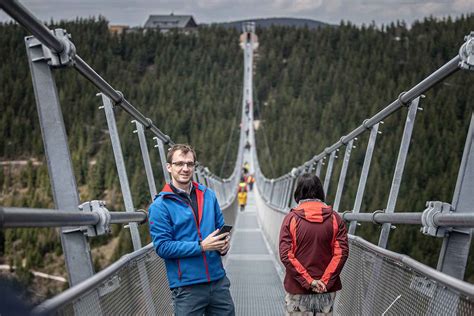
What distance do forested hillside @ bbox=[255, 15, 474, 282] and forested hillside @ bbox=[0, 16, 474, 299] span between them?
0.65 ft

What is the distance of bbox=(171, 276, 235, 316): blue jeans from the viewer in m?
3.51

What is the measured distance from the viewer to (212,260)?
140 inches

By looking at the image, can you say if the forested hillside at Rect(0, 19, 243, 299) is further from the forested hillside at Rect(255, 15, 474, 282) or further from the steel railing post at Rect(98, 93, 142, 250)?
the steel railing post at Rect(98, 93, 142, 250)

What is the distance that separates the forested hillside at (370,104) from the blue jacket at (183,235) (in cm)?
5126

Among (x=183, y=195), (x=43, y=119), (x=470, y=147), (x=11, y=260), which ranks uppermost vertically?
(x=43, y=119)

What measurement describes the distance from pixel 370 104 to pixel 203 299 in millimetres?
114162

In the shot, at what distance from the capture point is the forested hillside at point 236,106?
88.5 meters

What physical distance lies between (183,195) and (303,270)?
80cm

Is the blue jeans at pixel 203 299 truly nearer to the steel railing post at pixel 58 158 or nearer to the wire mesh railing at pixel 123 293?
the wire mesh railing at pixel 123 293

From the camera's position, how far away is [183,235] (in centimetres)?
351

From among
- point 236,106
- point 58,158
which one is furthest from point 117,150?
point 236,106

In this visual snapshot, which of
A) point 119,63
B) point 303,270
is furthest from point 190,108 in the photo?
point 303,270

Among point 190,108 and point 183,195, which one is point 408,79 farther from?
point 183,195

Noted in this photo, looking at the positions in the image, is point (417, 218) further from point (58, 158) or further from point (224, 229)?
point (58, 158)
